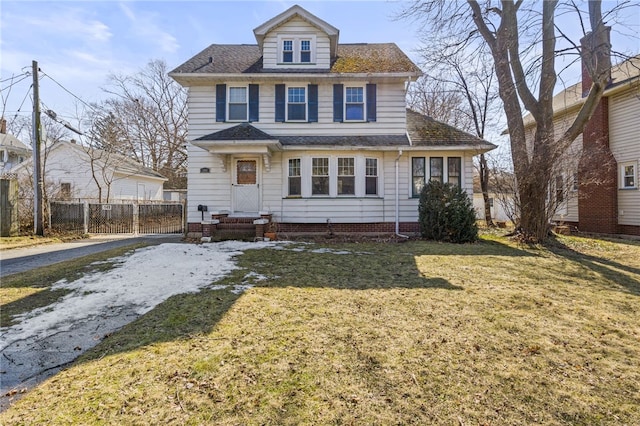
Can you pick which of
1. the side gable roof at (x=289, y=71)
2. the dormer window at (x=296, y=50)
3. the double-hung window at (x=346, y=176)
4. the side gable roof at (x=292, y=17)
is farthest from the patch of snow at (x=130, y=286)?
the side gable roof at (x=292, y=17)

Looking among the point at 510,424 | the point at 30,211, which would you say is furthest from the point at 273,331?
the point at 30,211

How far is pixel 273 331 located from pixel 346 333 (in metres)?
0.82

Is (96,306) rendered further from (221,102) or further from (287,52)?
(287,52)

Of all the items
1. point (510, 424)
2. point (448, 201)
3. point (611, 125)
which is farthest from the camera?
point (611, 125)

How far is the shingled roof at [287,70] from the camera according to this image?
1244 cm

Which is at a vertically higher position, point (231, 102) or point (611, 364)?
point (231, 102)

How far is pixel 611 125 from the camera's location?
46.3ft

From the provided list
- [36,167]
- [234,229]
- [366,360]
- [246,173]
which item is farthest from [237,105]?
[366,360]

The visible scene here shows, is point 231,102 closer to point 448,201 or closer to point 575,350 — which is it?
point 448,201

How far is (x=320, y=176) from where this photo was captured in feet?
40.5

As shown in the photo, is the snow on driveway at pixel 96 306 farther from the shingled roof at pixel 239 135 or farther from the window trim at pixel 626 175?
the window trim at pixel 626 175

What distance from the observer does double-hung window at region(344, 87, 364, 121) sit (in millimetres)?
12711

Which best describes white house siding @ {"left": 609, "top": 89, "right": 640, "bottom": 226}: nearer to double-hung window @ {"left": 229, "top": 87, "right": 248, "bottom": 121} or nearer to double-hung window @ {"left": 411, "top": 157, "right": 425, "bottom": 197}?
double-hung window @ {"left": 411, "top": 157, "right": 425, "bottom": 197}

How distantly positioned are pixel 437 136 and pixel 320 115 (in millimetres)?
4593
